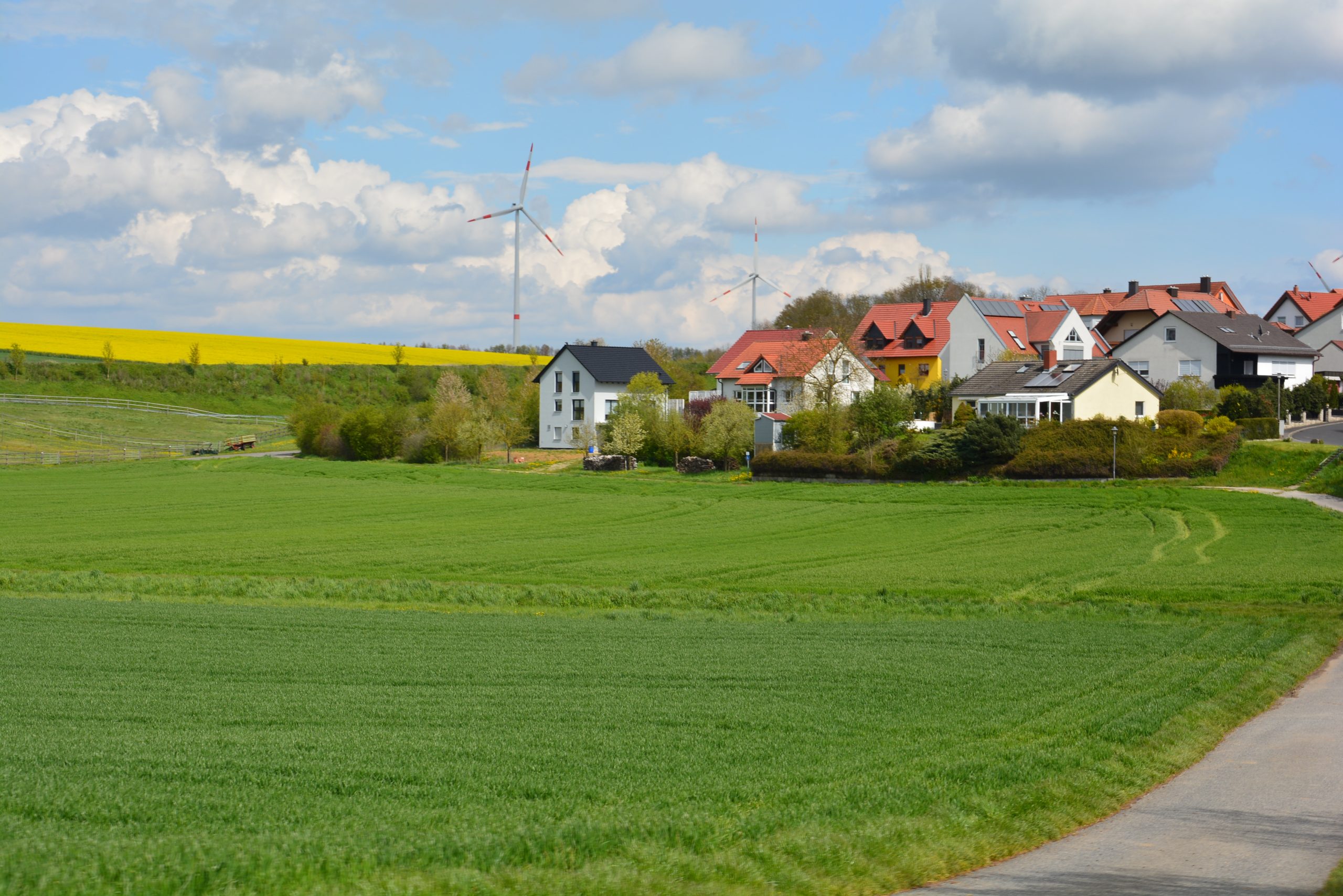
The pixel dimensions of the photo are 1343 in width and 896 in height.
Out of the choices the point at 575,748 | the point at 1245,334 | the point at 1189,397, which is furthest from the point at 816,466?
the point at 575,748

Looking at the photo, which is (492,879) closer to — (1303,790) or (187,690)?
(1303,790)

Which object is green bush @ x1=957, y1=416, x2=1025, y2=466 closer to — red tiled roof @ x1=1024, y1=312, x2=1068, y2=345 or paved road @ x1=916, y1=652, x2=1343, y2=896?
red tiled roof @ x1=1024, y1=312, x2=1068, y2=345

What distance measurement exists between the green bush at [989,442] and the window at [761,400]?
30498mm

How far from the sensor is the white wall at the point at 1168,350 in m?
86.2

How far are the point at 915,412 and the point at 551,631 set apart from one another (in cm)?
5996

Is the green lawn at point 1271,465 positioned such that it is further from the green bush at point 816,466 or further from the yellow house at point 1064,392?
the green bush at point 816,466

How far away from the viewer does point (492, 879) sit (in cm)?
830

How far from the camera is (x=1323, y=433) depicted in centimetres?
6838

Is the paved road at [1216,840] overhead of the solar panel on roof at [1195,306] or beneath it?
beneath

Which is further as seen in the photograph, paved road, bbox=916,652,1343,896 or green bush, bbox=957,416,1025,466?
green bush, bbox=957,416,1025,466

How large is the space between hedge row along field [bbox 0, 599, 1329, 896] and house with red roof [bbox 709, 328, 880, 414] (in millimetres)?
52848

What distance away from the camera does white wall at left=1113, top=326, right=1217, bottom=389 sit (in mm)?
86250

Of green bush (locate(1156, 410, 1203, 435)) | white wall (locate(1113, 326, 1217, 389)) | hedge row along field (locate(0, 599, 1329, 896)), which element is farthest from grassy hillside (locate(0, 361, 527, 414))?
hedge row along field (locate(0, 599, 1329, 896))

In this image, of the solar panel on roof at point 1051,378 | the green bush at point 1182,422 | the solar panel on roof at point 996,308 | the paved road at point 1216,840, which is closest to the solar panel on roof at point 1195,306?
the solar panel on roof at point 996,308
